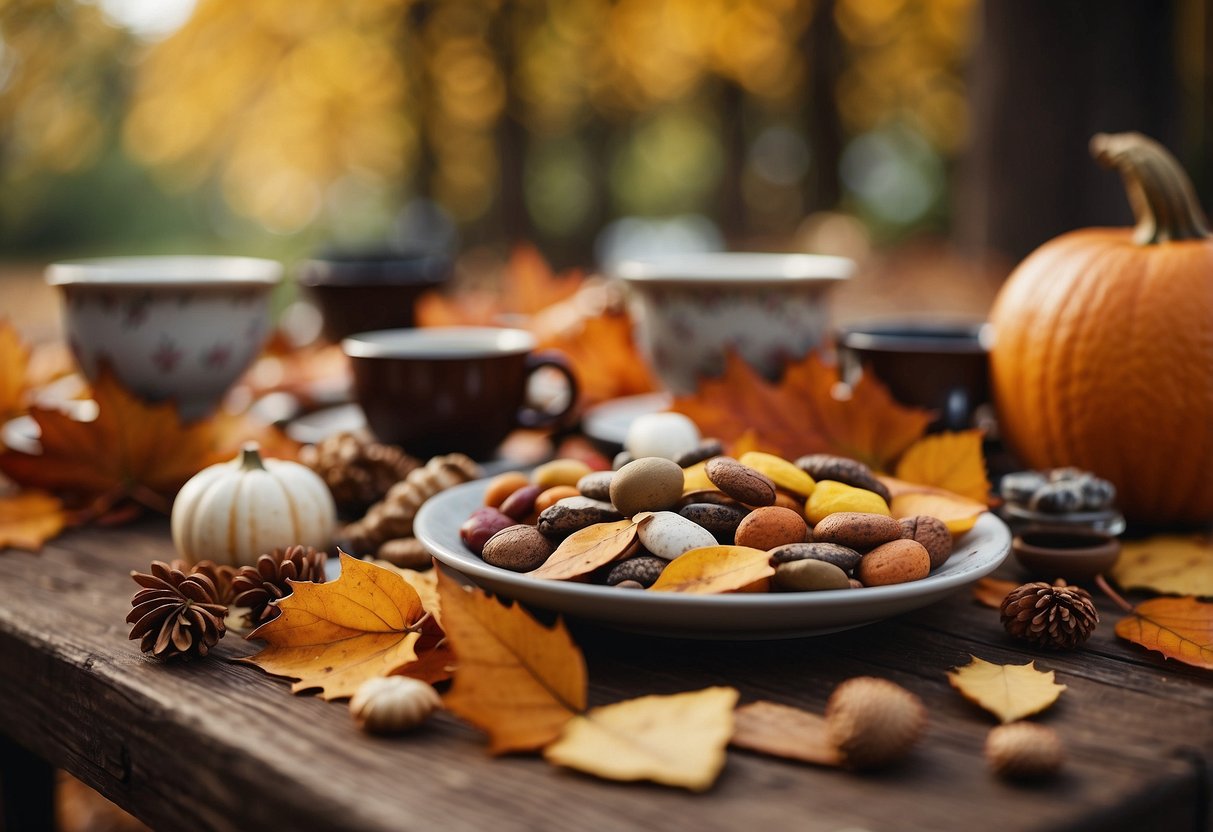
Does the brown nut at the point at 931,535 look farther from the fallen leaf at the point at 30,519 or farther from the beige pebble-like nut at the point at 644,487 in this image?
the fallen leaf at the point at 30,519

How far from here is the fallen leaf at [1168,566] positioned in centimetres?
A: 92

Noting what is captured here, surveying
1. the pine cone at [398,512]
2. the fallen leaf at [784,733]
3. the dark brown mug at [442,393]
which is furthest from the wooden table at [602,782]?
the dark brown mug at [442,393]

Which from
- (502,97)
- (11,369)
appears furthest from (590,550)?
(502,97)

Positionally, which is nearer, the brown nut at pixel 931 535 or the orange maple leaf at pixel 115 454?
the brown nut at pixel 931 535

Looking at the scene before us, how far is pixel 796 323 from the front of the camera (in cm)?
137

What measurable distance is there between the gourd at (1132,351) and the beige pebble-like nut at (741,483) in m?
0.48

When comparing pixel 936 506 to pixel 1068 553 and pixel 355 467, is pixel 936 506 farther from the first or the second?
pixel 355 467

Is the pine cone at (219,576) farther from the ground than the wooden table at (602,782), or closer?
farther from the ground

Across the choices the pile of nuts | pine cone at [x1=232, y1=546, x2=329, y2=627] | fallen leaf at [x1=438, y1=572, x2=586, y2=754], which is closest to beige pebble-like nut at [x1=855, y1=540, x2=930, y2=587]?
the pile of nuts

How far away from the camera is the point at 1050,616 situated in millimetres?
779

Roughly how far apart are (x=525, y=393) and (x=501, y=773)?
75 centimetres

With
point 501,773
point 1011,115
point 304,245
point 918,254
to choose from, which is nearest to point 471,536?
point 501,773

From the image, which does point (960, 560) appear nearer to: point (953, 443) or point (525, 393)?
point (953, 443)

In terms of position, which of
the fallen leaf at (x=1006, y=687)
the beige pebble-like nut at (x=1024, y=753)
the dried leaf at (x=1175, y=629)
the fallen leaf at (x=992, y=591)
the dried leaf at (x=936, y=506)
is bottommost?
the fallen leaf at (x=992, y=591)
